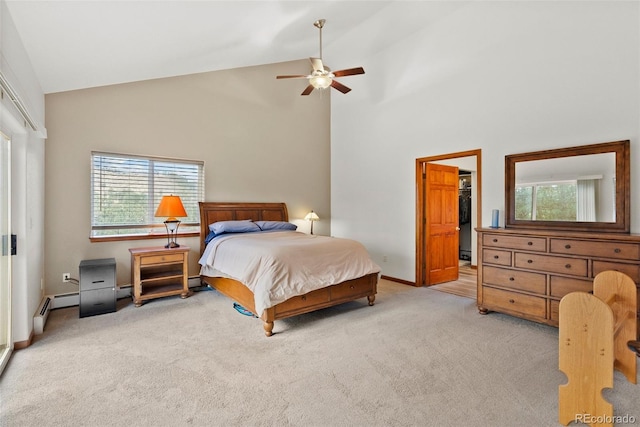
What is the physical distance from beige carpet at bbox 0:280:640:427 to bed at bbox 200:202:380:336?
186mm

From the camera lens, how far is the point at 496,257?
3465 millimetres

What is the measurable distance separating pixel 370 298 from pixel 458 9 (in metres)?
4.08

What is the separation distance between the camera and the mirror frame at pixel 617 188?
9.80 ft

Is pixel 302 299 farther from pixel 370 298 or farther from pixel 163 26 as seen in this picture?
pixel 163 26

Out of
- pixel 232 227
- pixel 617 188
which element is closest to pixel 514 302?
pixel 617 188

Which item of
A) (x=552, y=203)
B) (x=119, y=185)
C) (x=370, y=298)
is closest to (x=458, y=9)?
(x=552, y=203)

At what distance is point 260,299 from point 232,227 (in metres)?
1.84

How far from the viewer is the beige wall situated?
12.5 ft

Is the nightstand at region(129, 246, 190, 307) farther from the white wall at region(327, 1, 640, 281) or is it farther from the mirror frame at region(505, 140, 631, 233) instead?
the mirror frame at region(505, 140, 631, 233)

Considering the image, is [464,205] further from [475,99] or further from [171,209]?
[171,209]

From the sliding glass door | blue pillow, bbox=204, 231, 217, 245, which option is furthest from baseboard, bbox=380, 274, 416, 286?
the sliding glass door

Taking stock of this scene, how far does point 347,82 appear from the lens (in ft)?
19.8

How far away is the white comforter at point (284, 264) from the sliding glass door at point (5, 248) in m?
1.85

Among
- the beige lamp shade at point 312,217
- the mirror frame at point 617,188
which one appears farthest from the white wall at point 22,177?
the mirror frame at point 617,188
